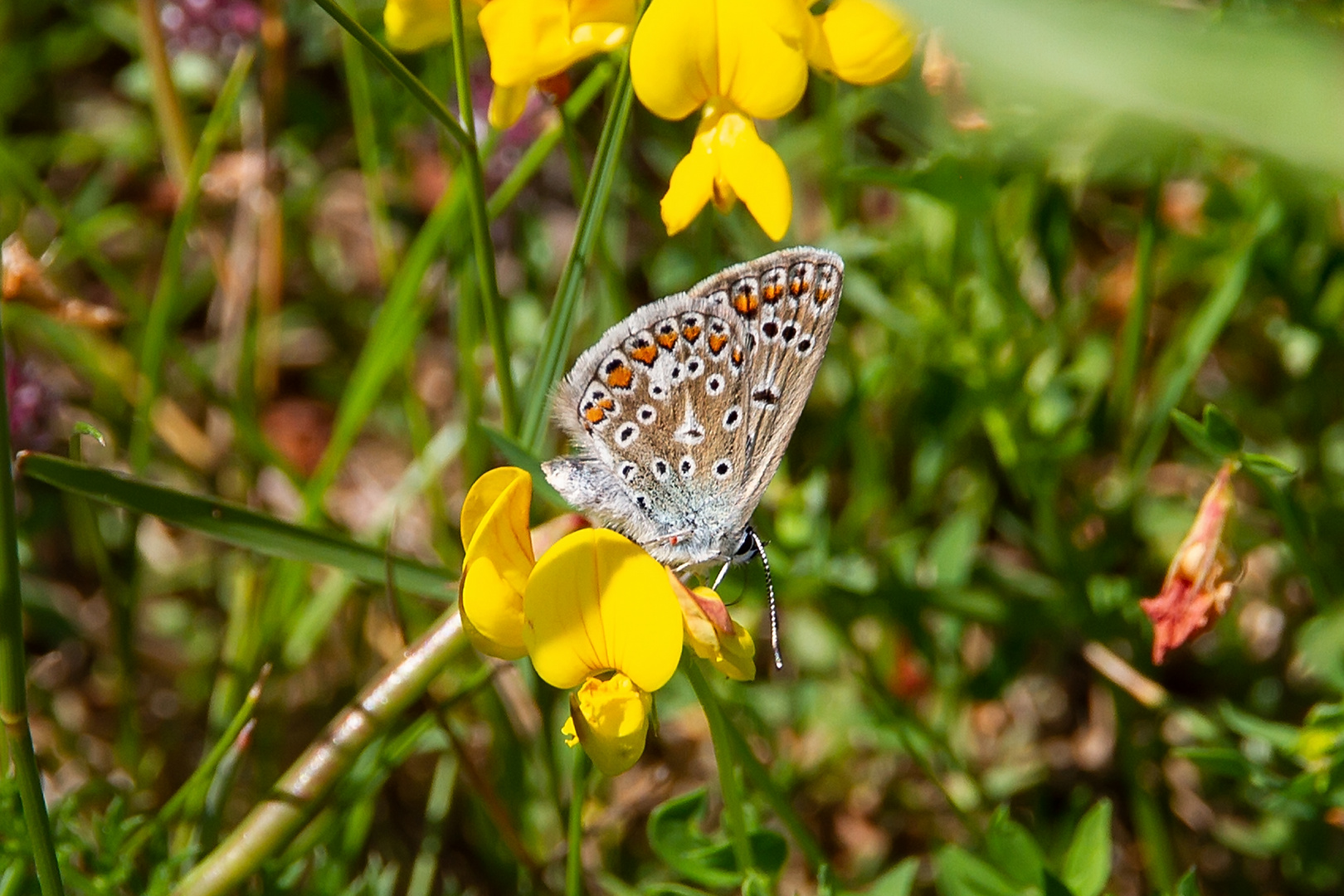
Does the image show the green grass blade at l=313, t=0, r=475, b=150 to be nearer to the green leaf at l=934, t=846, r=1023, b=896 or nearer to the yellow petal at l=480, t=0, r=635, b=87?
the yellow petal at l=480, t=0, r=635, b=87

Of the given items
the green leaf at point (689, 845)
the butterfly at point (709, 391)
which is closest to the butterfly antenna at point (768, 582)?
the butterfly at point (709, 391)

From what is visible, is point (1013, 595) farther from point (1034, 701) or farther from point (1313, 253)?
point (1313, 253)

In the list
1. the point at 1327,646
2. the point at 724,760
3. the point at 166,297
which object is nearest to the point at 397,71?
the point at 724,760

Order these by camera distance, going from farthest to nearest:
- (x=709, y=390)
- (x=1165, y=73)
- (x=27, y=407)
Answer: (x=27, y=407) → (x=709, y=390) → (x=1165, y=73)

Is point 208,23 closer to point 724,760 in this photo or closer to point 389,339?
point 389,339

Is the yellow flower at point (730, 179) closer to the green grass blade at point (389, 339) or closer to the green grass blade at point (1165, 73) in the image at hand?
the green grass blade at point (389, 339)

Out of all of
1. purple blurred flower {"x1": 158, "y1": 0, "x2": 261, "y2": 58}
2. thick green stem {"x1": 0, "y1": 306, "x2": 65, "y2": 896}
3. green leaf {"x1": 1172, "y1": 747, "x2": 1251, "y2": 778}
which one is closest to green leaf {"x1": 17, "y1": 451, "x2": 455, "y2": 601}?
thick green stem {"x1": 0, "y1": 306, "x2": 65, "y2": 896}
